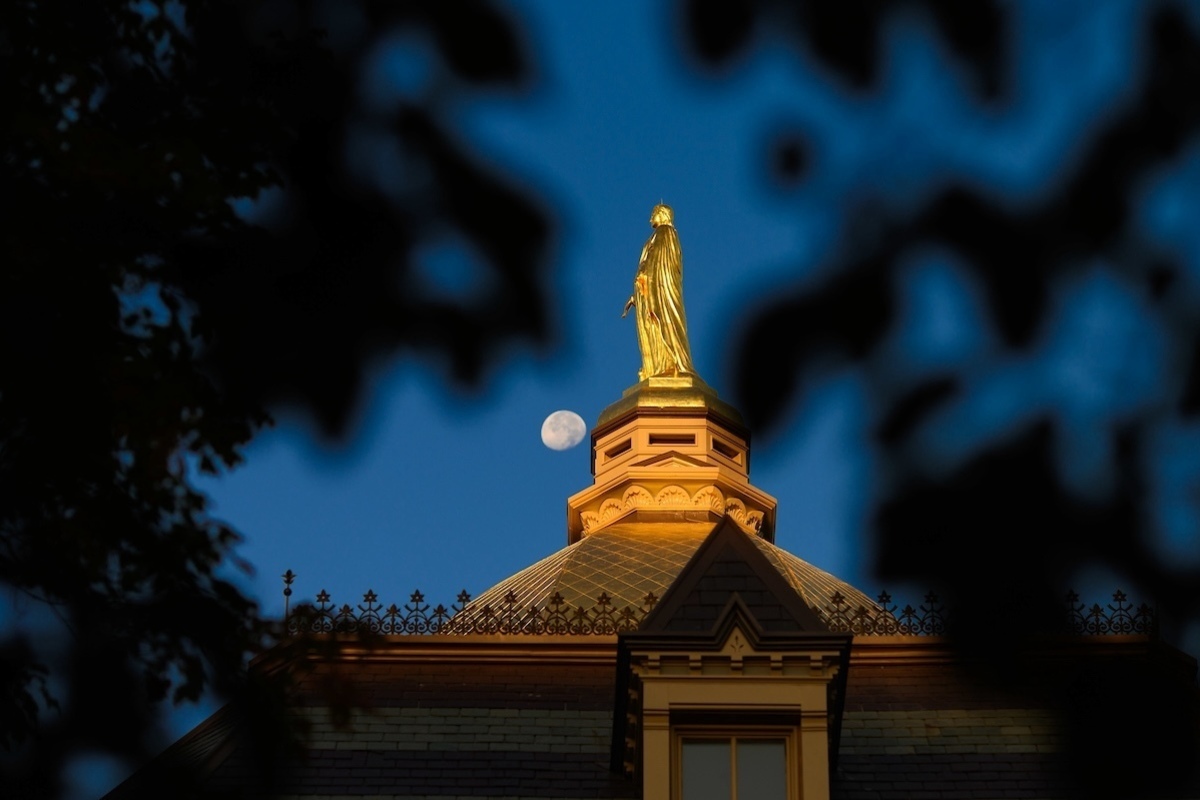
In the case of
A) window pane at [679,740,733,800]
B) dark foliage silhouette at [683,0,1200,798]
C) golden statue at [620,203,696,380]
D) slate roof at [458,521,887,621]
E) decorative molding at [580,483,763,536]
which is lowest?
dark foliage silhouette at [683,0,1200,798]

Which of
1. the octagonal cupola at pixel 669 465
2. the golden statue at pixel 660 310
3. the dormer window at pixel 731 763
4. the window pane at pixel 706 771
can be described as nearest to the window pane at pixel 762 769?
the dormer window at pixel 731 763

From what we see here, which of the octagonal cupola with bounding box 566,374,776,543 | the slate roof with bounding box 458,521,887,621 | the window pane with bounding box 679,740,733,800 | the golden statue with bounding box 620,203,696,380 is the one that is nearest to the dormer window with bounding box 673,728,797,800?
the window pane with bounding box 679,740,733,800

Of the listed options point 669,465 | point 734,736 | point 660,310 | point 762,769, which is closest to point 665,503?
point 669,465

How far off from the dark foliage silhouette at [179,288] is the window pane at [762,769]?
34.0 ft

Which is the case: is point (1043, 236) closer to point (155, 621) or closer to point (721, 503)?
point (155, 621)

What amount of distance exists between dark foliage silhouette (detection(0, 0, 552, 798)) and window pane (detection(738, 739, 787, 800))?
34.0 feet

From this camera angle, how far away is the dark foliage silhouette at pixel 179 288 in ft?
26.6

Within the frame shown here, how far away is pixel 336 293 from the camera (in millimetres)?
8281

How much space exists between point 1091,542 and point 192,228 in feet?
15.2

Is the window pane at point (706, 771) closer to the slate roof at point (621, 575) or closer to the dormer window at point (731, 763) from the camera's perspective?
the dormer window at point (731, 763)

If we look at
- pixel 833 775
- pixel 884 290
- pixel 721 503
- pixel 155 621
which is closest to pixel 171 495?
pixel 155 621

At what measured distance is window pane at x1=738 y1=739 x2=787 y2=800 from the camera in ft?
67.5

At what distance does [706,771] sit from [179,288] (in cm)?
1228

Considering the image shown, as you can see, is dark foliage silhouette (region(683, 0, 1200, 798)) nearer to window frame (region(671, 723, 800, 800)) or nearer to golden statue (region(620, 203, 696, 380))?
window frame (region(671, 723, 800, 800))
